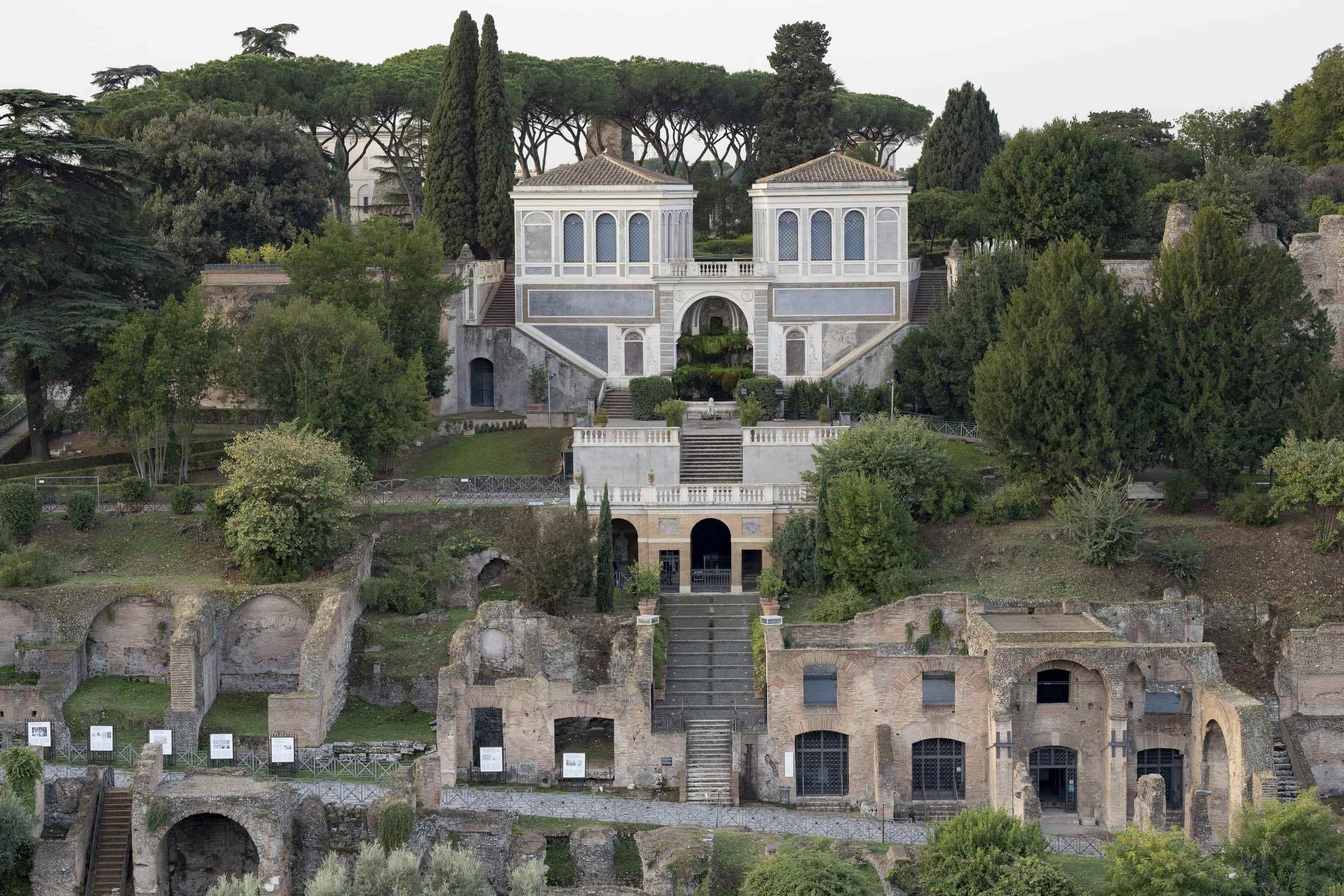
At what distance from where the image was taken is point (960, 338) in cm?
7344

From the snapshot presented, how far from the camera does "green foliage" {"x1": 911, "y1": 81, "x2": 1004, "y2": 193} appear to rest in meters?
90.6

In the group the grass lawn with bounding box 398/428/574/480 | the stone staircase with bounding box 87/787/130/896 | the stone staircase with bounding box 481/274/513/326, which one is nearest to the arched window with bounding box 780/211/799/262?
the stone staircase with bounding box 481/274/513/326

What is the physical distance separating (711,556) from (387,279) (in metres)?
13.3

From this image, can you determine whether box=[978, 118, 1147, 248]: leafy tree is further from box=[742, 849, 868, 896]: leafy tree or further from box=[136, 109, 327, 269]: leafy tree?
box=[742, 849, 868, 896]: leafy tree

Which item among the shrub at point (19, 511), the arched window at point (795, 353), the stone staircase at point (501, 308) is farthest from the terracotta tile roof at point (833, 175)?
the shrub at point (19, 511)

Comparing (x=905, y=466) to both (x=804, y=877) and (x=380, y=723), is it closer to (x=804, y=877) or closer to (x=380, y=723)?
(x=380, y=723)

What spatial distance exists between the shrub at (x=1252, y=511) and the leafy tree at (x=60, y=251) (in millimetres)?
28936

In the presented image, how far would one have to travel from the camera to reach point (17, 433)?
75.5 metres

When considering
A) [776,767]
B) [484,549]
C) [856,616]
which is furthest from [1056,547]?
[484,549]

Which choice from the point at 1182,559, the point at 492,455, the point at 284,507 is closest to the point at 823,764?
the point at 1182,559

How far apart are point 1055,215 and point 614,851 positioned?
31043 millimetres

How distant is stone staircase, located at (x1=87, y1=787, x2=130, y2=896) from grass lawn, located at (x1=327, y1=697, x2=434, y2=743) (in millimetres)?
5358

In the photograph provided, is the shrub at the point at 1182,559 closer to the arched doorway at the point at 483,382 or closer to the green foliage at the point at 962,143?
the arched doorway at the point at 483,382

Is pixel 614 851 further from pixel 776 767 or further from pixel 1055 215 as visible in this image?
pixel 1055 215
